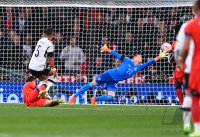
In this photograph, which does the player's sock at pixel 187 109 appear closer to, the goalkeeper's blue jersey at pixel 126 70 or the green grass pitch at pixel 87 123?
the green grass pitch at pixel 87 123

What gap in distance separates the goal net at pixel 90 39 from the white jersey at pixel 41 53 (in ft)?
7.98

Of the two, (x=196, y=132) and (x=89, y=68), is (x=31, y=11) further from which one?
(x=196, y=132)

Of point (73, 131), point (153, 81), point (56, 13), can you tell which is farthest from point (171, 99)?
point (73, 131)

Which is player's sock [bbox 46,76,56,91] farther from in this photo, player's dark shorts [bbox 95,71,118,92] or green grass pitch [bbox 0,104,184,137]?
green grass pitch [bbox 0,104,184,137]

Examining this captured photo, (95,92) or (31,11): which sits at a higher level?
(31,11)

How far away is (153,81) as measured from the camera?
23.4 m

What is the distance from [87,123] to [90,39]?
33.6 feet

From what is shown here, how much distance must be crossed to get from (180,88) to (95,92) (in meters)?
6.94

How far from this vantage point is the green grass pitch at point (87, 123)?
40.6 ft

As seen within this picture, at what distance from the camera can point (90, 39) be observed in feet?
80.8

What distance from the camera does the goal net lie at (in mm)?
23328

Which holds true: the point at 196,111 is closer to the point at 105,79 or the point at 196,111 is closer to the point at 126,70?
the point at 126,70

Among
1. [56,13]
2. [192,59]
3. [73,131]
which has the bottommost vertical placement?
[73,131]

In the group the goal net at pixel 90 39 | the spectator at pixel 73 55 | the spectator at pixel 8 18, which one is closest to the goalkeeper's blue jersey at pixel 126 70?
the goal net at pixel 90 39
